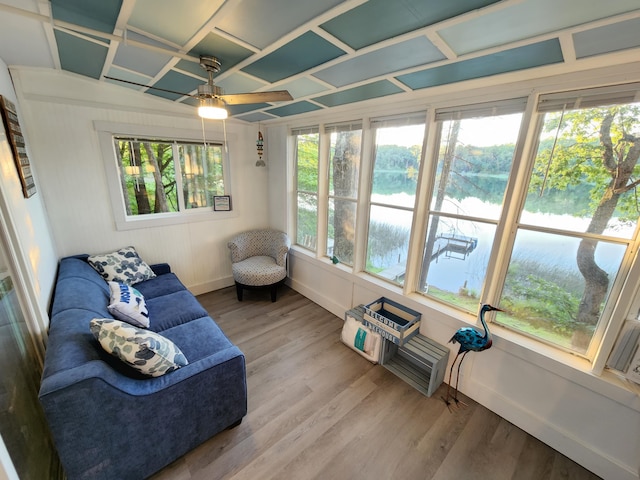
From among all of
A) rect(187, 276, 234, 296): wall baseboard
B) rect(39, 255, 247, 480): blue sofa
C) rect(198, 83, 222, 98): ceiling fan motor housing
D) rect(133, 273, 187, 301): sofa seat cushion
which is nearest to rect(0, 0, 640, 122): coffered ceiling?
rect(198, 83, 222, 98): ceiling fan motor housing

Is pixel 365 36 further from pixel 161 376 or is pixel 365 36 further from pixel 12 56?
pixel 12 56

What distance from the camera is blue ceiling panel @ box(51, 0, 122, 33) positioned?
46.4 inches

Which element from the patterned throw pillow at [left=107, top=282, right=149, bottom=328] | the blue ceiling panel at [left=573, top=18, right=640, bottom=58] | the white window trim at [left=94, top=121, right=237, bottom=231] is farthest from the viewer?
the white window trim at [left=94, top=121, right=237, bottom=231]

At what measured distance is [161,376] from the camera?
146 cm

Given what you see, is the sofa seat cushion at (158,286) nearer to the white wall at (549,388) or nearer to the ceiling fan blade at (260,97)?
the ceiling fan blade at (260,97)

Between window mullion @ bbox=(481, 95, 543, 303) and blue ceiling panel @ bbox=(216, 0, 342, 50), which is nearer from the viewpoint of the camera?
blue ceiling panel @ bbox=(216, 0, 342, 50)

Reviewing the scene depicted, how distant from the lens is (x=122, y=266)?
264cm

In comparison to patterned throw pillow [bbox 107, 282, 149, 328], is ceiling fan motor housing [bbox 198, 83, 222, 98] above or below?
above

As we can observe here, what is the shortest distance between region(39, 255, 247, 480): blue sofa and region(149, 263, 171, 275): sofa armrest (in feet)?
3.28

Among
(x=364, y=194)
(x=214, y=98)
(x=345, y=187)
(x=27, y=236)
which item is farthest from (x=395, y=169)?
(x=27, y=236)

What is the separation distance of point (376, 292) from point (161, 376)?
1886mm

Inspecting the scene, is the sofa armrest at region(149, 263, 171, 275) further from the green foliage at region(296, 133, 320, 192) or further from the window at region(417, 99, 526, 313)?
the window at region(417, 99, 526, 313)

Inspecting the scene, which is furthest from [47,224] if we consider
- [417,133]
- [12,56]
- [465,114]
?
[465,114]

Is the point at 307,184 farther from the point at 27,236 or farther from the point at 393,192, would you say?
the point at 27,236
